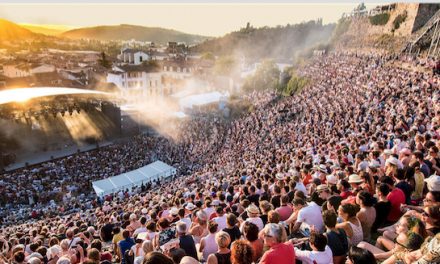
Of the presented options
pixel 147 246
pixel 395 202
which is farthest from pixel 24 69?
pixel 395 202

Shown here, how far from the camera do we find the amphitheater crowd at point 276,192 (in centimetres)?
432

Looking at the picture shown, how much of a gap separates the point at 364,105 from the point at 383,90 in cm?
161

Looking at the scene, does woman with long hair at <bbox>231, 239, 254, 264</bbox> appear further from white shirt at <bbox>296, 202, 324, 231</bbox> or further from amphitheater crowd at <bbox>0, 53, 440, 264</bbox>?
white shirt at <bbox>296, 202, 324, 231</bbox>

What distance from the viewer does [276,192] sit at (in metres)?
7.11

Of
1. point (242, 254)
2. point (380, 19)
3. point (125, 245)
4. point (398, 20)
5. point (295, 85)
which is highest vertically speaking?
point (380, 19)

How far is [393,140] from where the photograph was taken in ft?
33.8

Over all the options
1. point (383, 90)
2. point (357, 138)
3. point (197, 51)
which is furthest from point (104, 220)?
point (197, 51)

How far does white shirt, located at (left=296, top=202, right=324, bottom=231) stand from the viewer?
16.8 ft

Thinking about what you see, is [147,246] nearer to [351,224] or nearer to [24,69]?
[351,224]

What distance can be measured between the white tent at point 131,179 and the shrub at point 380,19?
97.9 ft

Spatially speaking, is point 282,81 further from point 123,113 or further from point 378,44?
point 123,113

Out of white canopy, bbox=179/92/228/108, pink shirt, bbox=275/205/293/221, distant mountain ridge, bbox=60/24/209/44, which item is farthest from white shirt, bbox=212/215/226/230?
distant mountain ridge, bbox=60/24/209/44

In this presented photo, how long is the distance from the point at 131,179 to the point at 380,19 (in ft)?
109

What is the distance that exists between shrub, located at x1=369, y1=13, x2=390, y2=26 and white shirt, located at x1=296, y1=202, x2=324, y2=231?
39.1 meters
